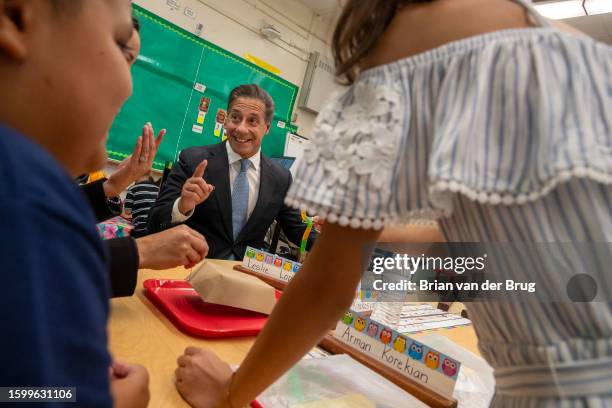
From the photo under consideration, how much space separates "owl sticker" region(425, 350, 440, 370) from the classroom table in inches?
14.3

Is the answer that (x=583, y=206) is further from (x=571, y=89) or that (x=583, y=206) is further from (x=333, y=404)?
(x=333, y=404)

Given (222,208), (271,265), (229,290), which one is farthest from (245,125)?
(229,290)

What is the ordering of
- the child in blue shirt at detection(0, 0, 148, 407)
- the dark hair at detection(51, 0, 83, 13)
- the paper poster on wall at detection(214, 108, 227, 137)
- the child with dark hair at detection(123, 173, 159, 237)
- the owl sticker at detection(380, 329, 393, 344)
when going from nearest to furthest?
the child in blue shirt at detection(0, 0, 148, 407)
the dark hair at detection(51, 0, 83, 13)
the owl sticker at detection(380, 329, 393, 344)
the child with dark hair at detection(123, 173, 159, 237)
the paper poster on wall at detection(214, 108, 227, 137)

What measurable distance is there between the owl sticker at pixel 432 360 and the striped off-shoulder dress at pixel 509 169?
0.96 ft

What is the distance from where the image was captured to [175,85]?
145 inches

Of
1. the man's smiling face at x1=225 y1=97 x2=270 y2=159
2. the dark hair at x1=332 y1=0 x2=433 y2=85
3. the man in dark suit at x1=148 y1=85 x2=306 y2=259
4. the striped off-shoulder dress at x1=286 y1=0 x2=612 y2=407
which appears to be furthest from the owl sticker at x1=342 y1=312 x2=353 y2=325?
the man's smiling face at x1=225 y1=97 x2=270 y2=159

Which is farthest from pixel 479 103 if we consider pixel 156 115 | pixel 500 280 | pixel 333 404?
pixel 156 115

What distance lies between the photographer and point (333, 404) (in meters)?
0.62

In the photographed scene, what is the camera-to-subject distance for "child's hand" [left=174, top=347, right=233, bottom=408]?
0.58 meters

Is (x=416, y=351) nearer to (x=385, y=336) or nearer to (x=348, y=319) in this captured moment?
(x=385, y=336)

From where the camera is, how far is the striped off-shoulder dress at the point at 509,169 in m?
0.36

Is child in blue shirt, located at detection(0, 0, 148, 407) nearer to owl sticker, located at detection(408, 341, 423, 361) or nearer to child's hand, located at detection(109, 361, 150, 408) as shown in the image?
child's hand, located at detection(109, 361, 150, 408)

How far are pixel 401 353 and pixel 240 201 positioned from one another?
1.55 m

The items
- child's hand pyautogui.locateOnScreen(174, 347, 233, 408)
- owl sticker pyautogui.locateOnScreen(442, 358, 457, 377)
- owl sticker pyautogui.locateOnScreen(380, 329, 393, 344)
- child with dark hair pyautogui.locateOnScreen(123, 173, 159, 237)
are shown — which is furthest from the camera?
child with dark hair pyautogui.locateOnScreen(123, 173, 159, 237)
